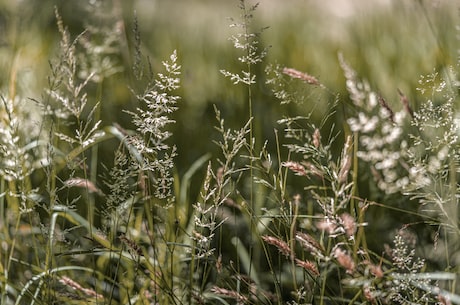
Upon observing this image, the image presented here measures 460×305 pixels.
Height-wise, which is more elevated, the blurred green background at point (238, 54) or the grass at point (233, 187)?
the blurred green background at point (238, 54)

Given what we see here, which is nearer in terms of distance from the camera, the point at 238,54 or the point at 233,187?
the point at 233,187

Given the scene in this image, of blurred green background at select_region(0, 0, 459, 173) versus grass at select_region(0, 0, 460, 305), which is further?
blurred green background at select_region(0, 0, 459, 173)

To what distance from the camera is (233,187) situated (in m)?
1.38

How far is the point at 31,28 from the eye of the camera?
4.33 m

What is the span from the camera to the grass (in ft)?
4.48

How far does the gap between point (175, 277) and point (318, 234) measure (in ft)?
1.55

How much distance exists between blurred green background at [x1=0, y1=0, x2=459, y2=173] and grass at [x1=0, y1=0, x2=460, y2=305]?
0.02 meters

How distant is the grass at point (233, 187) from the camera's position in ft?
4.48

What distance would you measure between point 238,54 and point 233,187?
9.45 feet

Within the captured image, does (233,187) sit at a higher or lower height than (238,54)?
lower

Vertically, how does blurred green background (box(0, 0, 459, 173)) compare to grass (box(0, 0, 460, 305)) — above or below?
above

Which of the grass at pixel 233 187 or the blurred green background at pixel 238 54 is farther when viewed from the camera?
the blurred green background at pixel 238 54

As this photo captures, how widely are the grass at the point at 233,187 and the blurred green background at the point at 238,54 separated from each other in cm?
2

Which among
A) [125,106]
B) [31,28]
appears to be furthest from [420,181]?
[31,28]
